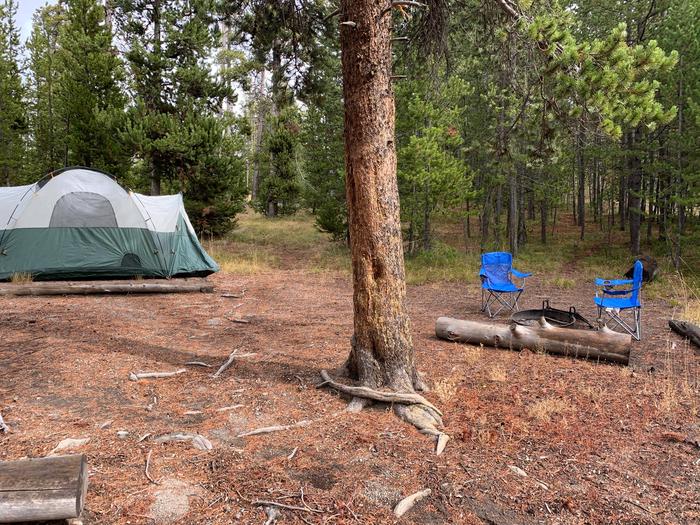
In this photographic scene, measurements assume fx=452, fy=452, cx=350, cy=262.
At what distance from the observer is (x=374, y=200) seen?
3709 millimetres

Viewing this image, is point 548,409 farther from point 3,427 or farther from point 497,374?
point 3,427

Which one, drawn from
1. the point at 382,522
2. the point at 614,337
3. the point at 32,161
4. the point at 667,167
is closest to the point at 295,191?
the point at 32,161

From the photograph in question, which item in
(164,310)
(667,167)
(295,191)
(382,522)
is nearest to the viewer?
(382,522)

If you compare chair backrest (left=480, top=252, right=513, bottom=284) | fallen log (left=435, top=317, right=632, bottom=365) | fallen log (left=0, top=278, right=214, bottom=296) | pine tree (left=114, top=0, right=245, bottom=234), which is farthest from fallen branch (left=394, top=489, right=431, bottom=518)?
pine tree (left=114, top=0, right=245, bottom=234)

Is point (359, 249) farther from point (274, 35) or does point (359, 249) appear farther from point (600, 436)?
point (274, 35)

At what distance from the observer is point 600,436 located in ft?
10.7

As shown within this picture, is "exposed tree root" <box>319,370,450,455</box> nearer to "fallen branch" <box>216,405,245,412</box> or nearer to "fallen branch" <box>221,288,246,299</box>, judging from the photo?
"fallen branch" <box>216,405,245,412</box>

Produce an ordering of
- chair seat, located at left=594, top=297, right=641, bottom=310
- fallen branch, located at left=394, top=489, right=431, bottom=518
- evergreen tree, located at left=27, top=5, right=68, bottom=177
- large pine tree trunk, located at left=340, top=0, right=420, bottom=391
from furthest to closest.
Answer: evergreen tree, located at left=27, top=5, right=68, bottom=177 < chair seat, located at left=594, top=297, right=641, bottom=310 < large pine tree trunk, located at left=340, top=0, right=420, bottom=391 < fallen branch, located at left=394, top=489, right=431, bottom=518

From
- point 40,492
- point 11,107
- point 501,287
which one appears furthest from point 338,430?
point 11,107

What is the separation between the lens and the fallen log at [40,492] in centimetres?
207

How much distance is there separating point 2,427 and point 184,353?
6.87 feet

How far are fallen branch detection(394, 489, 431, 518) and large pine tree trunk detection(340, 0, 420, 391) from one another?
1.28 m

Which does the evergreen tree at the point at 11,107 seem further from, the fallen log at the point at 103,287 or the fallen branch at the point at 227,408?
the fallen branch at the point at 227,408

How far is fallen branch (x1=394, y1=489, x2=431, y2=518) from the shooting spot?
93.0 inches
